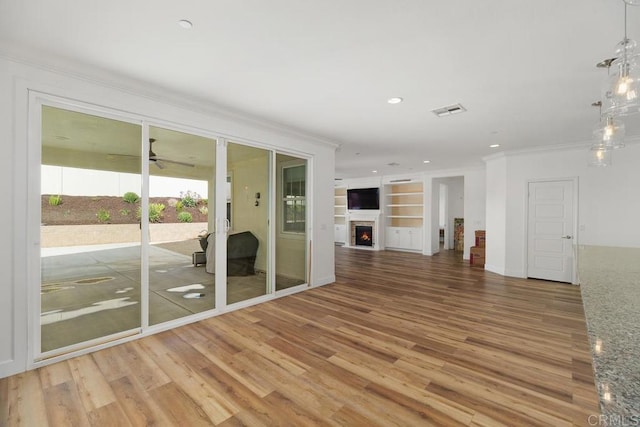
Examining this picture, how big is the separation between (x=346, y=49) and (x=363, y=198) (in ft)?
27.0

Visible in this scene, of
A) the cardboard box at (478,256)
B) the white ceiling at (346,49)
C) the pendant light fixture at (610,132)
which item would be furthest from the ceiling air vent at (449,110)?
the cardboard box at (478,256)

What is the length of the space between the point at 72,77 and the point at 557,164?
742 cm

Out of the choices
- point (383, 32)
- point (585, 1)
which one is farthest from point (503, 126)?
point (383, 32)

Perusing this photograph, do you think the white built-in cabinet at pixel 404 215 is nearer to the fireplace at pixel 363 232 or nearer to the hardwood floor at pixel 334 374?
the fireplace at pixel 363 232

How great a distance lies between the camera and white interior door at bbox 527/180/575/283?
5457 mm

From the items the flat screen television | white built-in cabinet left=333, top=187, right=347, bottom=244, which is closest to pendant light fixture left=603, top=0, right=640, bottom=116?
the flat screen television

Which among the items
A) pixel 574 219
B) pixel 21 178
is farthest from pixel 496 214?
pixel 21 178

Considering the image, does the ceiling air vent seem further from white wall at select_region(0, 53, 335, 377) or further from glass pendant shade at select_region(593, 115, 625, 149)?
white wall at select_region(0, 53, 335, 377)

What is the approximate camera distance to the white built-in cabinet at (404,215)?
963 cm

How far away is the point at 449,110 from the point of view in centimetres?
362

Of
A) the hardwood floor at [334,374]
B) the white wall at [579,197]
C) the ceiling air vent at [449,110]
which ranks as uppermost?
the ceiling air vent at [449,110]

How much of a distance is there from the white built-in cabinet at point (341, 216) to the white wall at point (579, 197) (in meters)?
5.43

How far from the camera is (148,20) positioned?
6.42 ft

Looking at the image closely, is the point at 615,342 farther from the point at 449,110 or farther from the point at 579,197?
the point at 579,197
